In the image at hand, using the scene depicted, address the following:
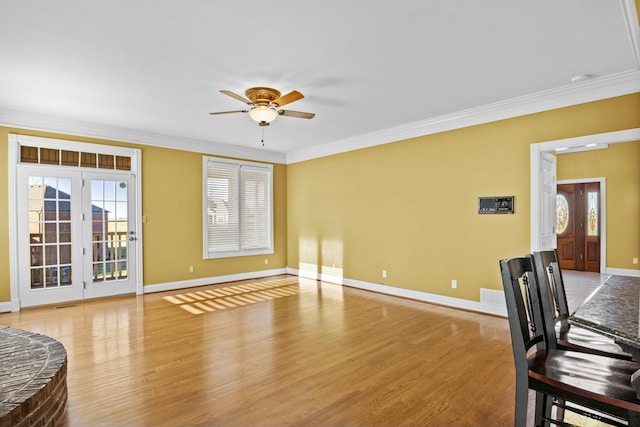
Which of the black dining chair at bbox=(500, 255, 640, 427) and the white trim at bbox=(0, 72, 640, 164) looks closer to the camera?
the black dining chair at bbox=(500, 255, 640, 427)

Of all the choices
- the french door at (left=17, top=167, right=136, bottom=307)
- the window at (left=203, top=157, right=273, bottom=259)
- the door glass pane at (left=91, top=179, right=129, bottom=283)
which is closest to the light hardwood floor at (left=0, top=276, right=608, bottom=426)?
the french door at (left=17, top=167, right=136, bottom=307)

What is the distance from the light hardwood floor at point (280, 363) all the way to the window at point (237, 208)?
192 cm

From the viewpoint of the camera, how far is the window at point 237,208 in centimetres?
691

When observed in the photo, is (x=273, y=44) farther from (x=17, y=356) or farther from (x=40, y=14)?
(x=17, y=356)

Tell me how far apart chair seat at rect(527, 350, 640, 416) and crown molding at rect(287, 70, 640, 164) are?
11.2 feet

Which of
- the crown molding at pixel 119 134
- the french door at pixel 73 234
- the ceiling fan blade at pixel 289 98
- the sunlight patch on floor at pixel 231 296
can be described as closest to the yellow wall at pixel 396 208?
the crown molding at pixel 119 134

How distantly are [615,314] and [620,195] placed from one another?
8.14 metres

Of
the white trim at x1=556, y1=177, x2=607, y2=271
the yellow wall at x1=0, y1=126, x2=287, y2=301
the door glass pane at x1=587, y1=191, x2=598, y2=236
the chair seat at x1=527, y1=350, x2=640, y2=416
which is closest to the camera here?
the chair seat at x1=527, y1=350, x2=640, y2=416

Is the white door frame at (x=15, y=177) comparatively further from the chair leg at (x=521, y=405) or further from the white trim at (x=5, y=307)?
the chair leg at (x=521, y=405)

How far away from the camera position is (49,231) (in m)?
5.19

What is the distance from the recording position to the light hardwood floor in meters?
2.35

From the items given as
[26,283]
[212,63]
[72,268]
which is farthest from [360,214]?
[26,283]

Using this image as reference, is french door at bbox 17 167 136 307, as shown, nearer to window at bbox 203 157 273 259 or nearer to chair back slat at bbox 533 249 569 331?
window at bbox 203 157 273 259

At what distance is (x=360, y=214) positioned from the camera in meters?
6.46
